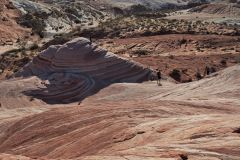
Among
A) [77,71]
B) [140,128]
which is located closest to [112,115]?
[140,128]

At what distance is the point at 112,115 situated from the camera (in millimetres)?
25562

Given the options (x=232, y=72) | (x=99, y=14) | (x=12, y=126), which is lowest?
(x=12, y=126)

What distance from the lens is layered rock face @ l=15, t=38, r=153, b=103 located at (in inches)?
1388

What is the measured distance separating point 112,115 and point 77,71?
1137 centimetres

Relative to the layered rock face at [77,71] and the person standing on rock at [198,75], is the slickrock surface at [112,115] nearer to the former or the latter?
the layered rock face at [77,71]

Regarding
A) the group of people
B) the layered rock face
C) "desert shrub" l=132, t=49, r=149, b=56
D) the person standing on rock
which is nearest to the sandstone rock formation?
the layered rock face

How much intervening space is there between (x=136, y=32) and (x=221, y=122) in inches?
2198

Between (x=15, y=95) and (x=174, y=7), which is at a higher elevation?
(x=174, y=7)

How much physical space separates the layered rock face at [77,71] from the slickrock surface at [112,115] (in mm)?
68

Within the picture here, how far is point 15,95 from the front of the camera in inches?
1359

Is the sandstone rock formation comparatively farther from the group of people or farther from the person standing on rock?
the group of people

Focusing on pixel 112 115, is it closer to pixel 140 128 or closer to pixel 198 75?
pixel 140 128

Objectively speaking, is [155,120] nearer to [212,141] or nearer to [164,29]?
[212,141]

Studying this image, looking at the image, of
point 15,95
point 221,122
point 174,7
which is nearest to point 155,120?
point 221,122
